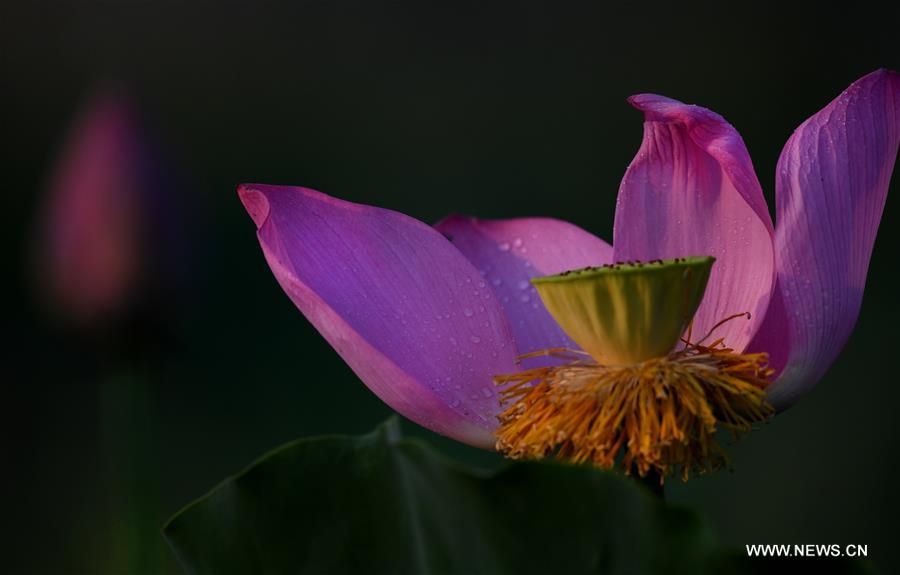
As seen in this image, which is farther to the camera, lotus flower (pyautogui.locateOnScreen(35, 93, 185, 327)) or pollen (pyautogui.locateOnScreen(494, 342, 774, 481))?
lotus flower (pyautogui.locateOnScreen(35, 93, 185, 327))

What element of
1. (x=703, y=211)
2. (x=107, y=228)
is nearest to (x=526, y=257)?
(x=703, y=211)

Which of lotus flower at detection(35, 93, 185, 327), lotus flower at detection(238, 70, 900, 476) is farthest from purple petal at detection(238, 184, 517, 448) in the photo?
lotus flower at detection(35, 93, 185, 327)

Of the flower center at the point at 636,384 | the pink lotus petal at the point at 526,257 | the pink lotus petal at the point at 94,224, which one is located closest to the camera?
the flower center at the point at 636,384

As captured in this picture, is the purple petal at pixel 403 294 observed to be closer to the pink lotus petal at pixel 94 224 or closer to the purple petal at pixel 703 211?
the purple petal at pixel 703 211

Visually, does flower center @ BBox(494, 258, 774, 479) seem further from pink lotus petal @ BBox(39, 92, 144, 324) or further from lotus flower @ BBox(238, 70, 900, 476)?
pink lotus petal @ BBox(39, 92, 144, 324)

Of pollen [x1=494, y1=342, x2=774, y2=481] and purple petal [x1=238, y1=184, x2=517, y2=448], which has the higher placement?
purple petal [x1=238, y1=184, x2=517, y2=448]

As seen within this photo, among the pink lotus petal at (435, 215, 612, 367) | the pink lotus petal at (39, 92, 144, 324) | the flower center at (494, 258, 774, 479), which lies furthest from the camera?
the pink lotus petal at (39, 92, 144, 324)

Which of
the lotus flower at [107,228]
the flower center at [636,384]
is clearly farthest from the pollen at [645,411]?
the lotus flower at [107,228]
